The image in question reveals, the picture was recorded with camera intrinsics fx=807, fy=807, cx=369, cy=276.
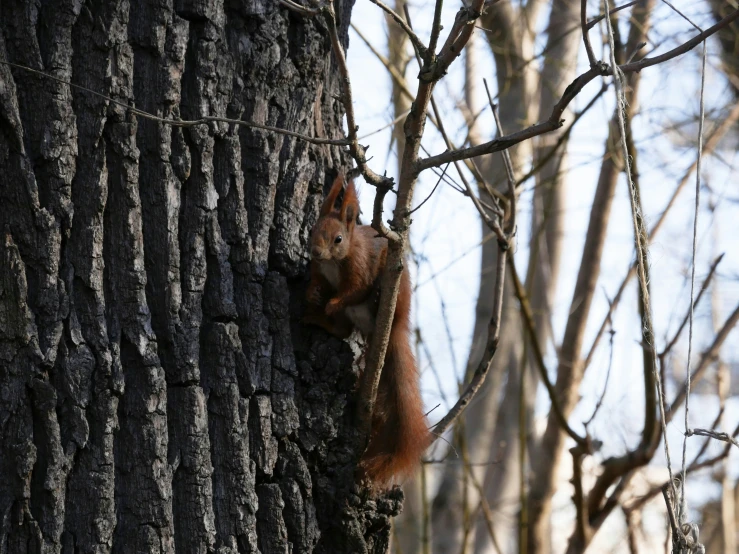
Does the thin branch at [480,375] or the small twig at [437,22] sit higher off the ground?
the small twig at [437,22]

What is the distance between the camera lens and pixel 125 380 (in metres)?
1.44

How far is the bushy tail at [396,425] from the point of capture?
1678mm

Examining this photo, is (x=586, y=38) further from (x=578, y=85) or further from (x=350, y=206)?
(x=350, y=206)

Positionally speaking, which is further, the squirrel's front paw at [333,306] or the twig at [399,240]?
the squirrel's front paw at [333,306]

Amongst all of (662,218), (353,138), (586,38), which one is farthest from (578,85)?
(662,218)

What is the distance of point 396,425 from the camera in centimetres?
176

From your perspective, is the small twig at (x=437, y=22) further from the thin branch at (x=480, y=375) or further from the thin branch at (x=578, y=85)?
the thin branch at (x=480, y=375)

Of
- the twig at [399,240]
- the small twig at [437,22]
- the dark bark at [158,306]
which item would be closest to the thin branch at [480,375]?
Answer: the twig at [399,240]

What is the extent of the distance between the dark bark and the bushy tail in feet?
0.23

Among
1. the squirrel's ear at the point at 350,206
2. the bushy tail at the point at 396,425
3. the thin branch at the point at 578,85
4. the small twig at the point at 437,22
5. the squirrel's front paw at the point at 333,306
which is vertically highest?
the squirrel's ear at the point at 350,206

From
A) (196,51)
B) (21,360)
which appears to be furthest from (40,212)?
(196,51)

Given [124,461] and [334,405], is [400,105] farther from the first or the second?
[124,461]

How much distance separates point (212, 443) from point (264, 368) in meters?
0.17

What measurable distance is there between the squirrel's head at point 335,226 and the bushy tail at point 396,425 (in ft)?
0.87
